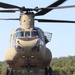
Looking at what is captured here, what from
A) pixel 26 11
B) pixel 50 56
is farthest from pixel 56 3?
pixel 50 56

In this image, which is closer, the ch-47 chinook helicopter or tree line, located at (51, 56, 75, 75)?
the ch-47 chinook helicopter

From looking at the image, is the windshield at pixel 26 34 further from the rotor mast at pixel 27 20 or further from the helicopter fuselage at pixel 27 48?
the rotor mast at pixel 27 20

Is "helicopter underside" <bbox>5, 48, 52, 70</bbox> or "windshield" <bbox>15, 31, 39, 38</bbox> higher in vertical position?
"windshield" <bbox>15, 31, 39, 38</bbox>

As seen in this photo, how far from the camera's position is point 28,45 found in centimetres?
1916

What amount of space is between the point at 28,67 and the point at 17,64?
742mm

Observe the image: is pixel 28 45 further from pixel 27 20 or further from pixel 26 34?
pixel 27 20

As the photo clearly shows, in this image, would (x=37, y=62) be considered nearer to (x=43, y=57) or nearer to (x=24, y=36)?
(x=43, y=57)

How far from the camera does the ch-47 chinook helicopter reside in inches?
765

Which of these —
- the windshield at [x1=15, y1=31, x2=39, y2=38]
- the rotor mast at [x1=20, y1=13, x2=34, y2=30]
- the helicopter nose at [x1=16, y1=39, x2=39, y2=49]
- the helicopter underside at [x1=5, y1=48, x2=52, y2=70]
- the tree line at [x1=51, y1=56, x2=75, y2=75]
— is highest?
the rotor mast at [x1=20, y1=13, x2=34, y2=30]

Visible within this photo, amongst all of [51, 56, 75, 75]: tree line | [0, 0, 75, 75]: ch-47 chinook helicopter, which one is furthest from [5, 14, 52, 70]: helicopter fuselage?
[51, 56, 75, 75]: tree line

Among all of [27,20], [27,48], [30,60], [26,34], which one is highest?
[27,20]

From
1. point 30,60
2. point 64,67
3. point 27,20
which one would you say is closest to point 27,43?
point 30,60

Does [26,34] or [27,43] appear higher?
[26,34]

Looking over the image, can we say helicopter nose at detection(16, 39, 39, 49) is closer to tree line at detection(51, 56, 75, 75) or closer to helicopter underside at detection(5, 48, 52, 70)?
helicopter underside at detection(5, 48, 52, 70)
